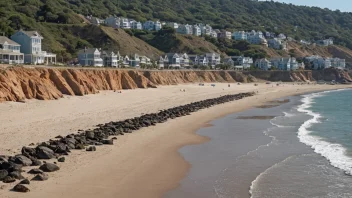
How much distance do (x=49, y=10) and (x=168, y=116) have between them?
256ft

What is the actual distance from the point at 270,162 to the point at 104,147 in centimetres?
778

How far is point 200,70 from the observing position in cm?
9306

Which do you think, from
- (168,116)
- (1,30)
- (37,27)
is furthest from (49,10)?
(168,116)

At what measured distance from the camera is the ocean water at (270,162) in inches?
582

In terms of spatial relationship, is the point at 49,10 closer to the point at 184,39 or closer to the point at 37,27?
the point at 37,27

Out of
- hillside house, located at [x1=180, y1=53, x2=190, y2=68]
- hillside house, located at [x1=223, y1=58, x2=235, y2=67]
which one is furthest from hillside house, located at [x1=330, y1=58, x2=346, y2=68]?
hillside house, located at [x1=180, y1=53, x2=190, y2=68]

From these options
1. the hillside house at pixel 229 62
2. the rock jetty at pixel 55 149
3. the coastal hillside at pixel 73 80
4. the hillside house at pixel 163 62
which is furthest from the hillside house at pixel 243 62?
the rock jetty at pixel 55 149

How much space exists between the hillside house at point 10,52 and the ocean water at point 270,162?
29.1m

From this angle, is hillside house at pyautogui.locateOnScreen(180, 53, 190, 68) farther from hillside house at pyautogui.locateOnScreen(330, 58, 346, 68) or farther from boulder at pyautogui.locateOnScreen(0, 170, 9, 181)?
boulder at pyautogui.locateOnScreen(0, 170, 9, 181)

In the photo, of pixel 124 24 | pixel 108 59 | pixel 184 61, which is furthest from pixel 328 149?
pixel 124 24

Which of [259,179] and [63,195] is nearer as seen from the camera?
[63,195]

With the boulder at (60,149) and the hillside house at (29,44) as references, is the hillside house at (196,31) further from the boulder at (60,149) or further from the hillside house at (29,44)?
the boulder at (60,149)

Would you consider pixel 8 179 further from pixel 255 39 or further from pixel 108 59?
pixel 255 39

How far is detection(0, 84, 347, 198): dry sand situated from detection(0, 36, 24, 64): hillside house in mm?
14702
